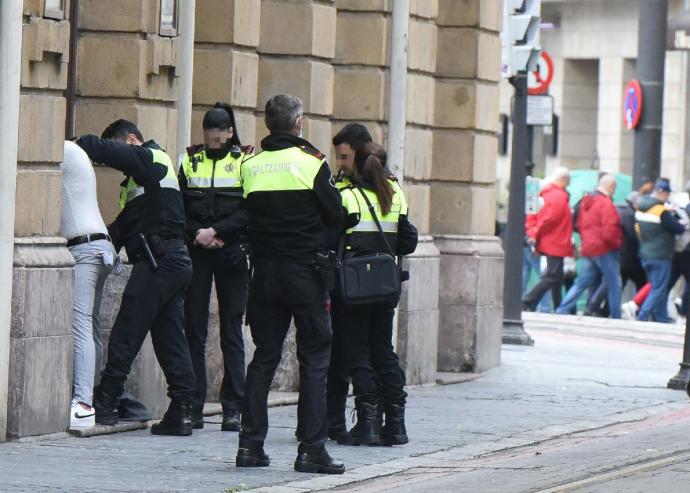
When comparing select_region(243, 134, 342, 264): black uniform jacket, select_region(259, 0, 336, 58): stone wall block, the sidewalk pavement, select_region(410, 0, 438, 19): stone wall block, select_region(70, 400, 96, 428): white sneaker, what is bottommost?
the sidewalk pavement

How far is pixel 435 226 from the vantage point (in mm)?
16672

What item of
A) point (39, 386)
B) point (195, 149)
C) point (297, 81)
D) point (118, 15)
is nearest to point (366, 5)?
point (297, 81)

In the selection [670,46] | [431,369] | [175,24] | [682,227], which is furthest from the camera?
[670,46]

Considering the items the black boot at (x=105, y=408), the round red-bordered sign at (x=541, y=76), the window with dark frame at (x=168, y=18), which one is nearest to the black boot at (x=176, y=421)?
the black boot at (x=105, y=408)

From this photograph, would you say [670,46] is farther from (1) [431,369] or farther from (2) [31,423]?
(2) [31,423]

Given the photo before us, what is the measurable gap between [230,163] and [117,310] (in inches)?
47.5

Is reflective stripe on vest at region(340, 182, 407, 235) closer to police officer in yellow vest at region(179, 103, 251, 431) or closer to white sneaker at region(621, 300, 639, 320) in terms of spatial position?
police officer in yellow vest at region(179, 103, 251, 431)

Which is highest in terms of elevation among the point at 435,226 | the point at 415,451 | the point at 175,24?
the point at 175,24

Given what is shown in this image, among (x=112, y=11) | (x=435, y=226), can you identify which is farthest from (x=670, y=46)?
(x=112, y=11)

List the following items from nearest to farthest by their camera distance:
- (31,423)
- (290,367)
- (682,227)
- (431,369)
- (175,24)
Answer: (31,423)
(175,24)
(290,367)
(431,369)
(682,227)

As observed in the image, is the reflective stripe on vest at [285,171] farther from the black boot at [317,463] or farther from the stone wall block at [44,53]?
the stone wall block at [44,53]

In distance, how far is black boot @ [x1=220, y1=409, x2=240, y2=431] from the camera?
38.5 ft

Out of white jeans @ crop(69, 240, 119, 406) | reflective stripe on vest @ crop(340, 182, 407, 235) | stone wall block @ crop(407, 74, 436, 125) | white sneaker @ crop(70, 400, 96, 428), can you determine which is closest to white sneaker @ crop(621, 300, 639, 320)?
stone wall block @ crop(407, 74, 436, 125)

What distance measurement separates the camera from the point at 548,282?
24141mm
